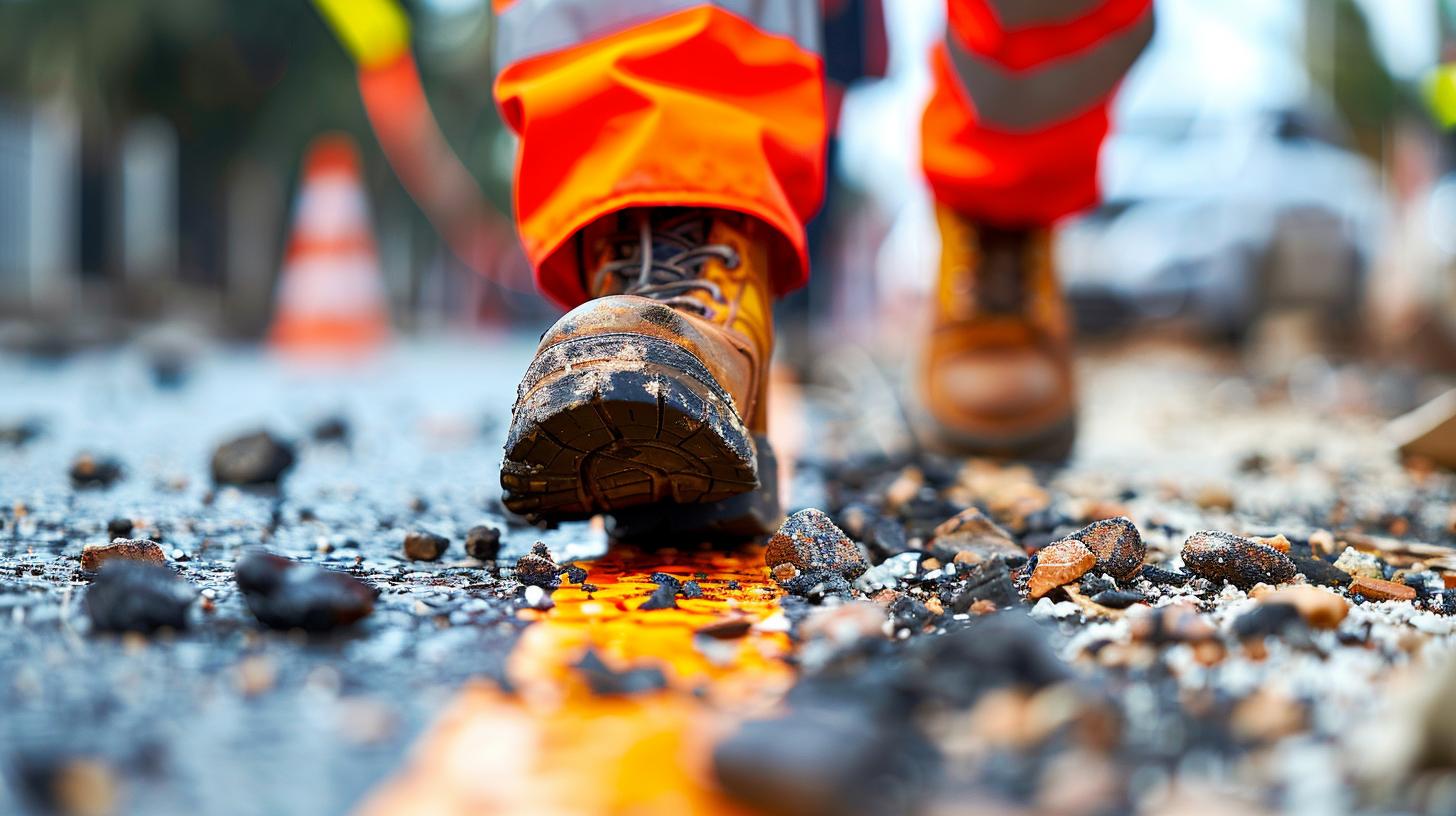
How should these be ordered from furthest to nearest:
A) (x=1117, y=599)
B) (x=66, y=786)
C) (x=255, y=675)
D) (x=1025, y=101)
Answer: (x=1025, y=101) → (x=1117, y=599) → (x=255, y=675) → (x=66, y=786)

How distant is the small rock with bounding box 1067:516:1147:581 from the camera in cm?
116

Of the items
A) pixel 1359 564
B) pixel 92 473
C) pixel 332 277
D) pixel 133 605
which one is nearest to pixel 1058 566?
pixel 1359 564

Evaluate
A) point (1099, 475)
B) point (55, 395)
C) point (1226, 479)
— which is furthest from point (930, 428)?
point (55, 395)

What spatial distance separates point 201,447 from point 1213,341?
741 cm

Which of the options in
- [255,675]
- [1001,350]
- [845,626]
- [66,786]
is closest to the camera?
[66,786]

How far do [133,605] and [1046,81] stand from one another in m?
1.55

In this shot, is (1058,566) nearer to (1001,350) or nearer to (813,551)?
(813,551)

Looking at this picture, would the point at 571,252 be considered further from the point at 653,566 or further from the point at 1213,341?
the point at 1213,341

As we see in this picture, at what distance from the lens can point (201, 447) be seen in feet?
7.76

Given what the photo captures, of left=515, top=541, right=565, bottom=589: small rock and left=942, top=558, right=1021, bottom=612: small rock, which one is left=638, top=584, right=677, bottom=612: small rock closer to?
left=515, top=541, right=565, bottom=589: small rock

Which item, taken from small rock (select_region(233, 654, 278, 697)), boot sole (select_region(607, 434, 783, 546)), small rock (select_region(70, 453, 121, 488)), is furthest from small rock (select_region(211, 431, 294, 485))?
small rock (select_region(233, 654, 278, 697))

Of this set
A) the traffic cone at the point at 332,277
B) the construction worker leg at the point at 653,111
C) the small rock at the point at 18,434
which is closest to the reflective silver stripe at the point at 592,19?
the construction worker leg at the point at 653,111

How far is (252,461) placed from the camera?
183 cm

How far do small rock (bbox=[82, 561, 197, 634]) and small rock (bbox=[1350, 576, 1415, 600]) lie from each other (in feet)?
→ 3.42
